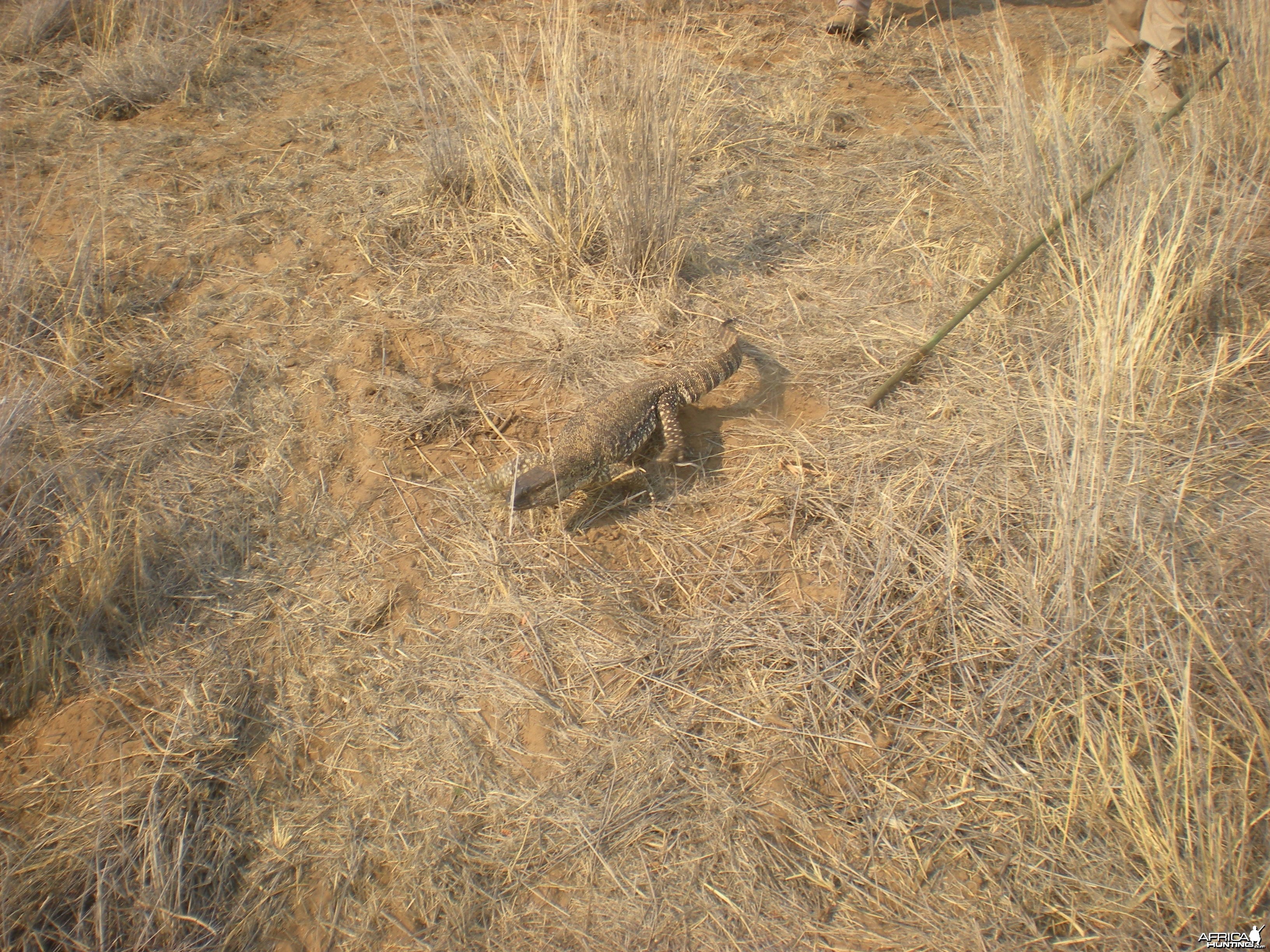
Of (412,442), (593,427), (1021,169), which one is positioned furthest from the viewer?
(1021,169)

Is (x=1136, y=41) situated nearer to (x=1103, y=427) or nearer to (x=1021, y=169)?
(x=1021, y=169)

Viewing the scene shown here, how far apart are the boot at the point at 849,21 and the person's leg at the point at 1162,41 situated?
2.45 meters

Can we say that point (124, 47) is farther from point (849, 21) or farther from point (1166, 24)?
point (1166, 24)

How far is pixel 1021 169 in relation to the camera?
4410 millimetres

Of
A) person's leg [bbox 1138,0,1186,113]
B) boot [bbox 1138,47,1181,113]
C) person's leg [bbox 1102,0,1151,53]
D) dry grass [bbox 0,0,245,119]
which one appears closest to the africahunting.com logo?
boot [bbox 1138,47,1181,113]

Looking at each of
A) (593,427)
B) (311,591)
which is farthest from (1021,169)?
(311,591)

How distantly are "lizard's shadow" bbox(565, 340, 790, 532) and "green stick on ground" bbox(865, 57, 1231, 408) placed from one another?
563 millimetres

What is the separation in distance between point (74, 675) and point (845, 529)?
3187 millimetres

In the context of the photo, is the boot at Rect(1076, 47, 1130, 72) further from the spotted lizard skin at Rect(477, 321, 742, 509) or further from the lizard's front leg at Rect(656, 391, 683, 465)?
the lizard's front leg at Rect(656, 391, 683, 465)

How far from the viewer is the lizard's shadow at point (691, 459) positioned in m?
3.57

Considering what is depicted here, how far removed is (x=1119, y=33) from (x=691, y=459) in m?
6.56

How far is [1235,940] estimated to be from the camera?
2.10m

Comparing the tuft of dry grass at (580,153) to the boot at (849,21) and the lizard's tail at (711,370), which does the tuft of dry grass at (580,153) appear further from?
the boot at (849,21)

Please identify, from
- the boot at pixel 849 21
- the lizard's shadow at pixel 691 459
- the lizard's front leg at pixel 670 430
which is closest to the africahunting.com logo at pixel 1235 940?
the lizard's shadow at pixel 691 459
